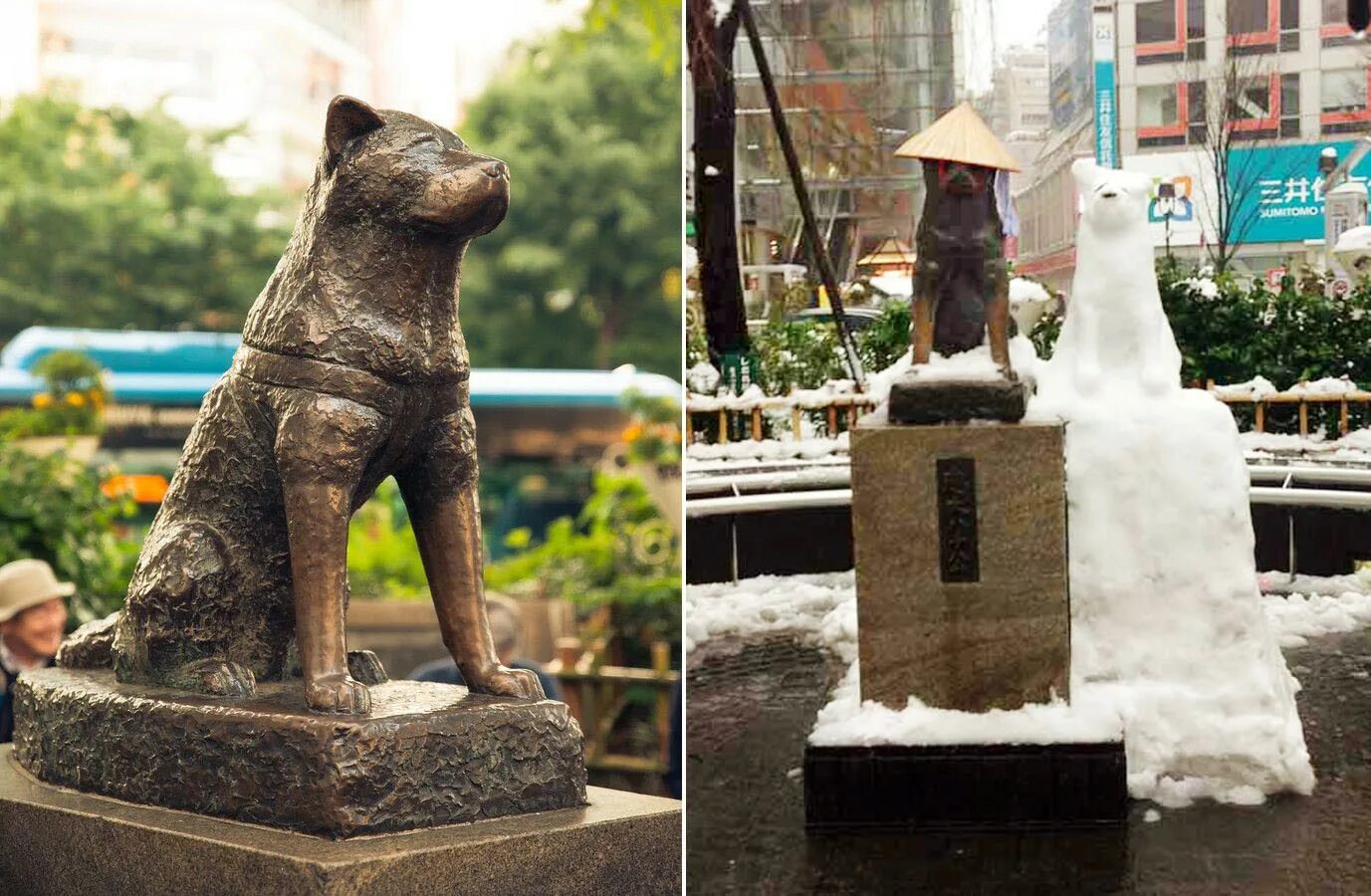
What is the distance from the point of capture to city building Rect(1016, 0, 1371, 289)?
3744 mm

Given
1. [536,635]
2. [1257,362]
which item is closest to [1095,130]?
[1257,362]

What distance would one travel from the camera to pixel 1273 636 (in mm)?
3744

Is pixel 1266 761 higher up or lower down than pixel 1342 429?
lower down

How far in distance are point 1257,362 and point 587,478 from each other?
40.6 feet

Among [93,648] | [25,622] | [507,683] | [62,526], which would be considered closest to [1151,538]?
[507,683]

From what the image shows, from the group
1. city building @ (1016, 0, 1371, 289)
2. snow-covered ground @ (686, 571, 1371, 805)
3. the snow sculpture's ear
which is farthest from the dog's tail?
the snow sculpture's ear

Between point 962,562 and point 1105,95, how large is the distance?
1103 millimetres

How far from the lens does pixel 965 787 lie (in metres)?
3.80

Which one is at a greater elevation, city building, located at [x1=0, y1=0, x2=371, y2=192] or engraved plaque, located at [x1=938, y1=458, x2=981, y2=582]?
city building, located at [x1=0, y1=0, x2=371, y2=192]

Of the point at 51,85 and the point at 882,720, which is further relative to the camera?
the point at 51,85

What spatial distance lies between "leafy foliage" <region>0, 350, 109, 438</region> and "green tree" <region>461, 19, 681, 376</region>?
978 centimetres

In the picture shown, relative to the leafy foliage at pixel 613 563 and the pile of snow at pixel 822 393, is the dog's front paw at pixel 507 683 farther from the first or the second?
the leafy foliage at pixel 613 563

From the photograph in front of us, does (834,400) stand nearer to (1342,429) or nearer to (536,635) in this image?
(1342,429)

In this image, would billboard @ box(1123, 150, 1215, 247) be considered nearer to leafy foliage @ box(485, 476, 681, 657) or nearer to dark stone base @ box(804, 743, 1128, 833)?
dark stone base @ box(804, 743, 1128, 833)
